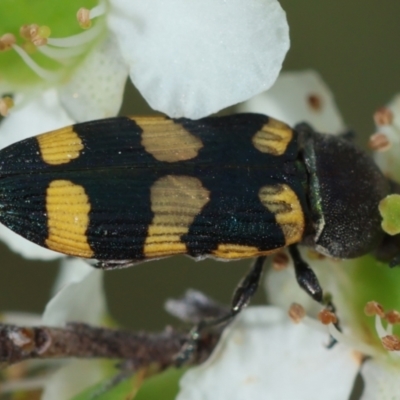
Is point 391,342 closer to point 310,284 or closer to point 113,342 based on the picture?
point 310,284

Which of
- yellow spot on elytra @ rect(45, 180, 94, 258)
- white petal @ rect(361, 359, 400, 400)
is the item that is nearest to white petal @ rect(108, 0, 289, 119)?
yellow spot on elytra @ rect(45, 180, 94, 258)

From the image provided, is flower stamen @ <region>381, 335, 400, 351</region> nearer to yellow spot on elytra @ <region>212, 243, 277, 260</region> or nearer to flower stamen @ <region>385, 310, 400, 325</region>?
flower stamen @ <region>385, 310, 400, 325</region>

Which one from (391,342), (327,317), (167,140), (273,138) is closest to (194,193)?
(167,140)

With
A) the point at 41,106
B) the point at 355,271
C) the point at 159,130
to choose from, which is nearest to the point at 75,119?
the point at 41,106

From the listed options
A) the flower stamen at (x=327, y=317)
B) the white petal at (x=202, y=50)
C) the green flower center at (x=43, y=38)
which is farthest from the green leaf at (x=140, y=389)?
the green flower center at (x=43, y=38)

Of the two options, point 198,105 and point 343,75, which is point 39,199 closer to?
point 198,105
